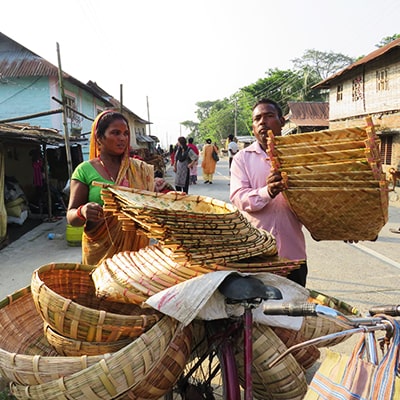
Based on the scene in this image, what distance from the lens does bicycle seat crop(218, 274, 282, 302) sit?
54.9 inches

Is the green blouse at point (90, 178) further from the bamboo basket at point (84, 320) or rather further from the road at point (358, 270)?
the road at point (358, 270)

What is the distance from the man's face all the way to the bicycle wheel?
1.13 m

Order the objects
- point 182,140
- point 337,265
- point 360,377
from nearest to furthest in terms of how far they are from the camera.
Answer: point 360,377 < point 337,265 < point 182,140

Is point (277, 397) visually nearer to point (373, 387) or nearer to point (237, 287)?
point (237, 287)

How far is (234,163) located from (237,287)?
112cm

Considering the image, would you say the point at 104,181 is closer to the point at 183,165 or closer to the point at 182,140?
the point at 183,165

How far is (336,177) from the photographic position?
1840 millimetres

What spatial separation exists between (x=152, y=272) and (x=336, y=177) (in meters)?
0.93

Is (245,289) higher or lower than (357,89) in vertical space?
lower

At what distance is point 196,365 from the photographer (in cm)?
202

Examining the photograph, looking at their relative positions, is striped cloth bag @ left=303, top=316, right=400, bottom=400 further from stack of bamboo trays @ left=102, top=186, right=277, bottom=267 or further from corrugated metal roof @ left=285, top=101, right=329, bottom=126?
corrugated metal roof @ left=285, top=101, right=329, bottom=126

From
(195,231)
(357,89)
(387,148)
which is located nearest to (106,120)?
(195,231)

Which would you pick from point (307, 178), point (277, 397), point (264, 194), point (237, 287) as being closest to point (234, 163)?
point (264, 194)

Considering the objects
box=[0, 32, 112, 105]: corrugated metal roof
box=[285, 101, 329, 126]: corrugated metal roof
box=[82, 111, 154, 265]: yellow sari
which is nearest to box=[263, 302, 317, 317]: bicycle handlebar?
box=[82, 111, 154, 265]: yellow sari
